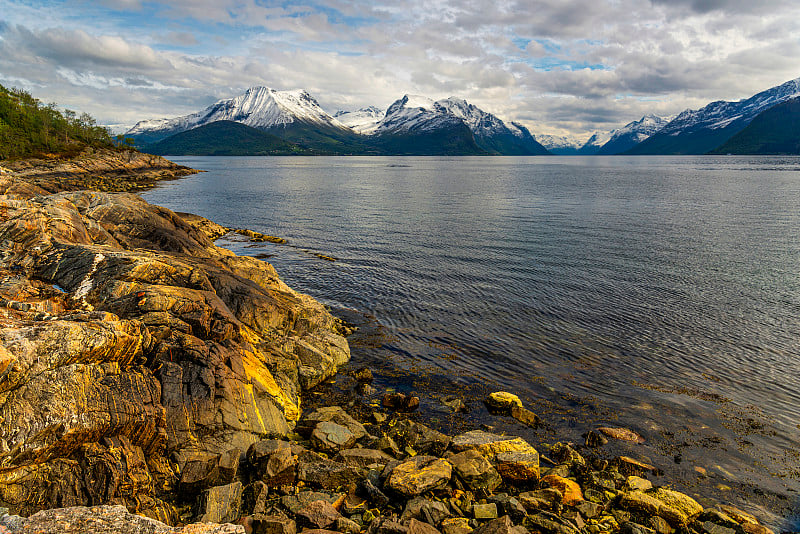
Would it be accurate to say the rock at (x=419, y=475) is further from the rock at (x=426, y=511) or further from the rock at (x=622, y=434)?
the rock at (x=622, y=434)

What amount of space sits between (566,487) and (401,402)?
9037 millimetres

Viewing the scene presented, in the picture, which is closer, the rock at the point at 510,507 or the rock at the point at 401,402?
the rock at the point at 510,507

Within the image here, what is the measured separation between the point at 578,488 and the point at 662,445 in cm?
640

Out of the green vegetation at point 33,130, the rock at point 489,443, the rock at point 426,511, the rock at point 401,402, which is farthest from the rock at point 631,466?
the green vegetation at point 33,130

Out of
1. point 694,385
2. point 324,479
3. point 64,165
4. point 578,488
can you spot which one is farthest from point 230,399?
point 64,165

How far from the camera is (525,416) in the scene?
21250 millimetres

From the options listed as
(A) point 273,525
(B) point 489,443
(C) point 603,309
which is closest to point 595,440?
(B) point 489,443

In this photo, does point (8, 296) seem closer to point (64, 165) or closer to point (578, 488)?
point (578, 488)

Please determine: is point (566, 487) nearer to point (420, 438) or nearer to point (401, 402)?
point (420, 438)

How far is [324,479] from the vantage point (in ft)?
49.2

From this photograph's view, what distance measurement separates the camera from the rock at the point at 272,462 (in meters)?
14.8

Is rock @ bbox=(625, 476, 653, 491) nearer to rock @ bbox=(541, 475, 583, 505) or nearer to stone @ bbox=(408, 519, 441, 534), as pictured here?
rock @ bbox=(541, 475, 583, 505)

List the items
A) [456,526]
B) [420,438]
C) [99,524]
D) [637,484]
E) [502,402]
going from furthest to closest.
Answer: [502,402], [420,438], [637,484], [456,526], [99,524]

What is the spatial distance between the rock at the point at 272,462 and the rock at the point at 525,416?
11.5m
